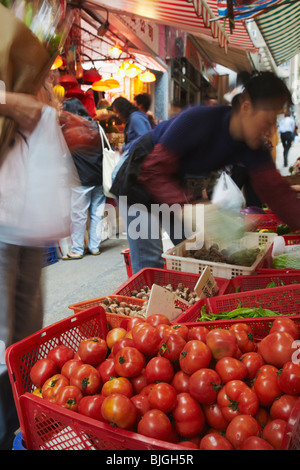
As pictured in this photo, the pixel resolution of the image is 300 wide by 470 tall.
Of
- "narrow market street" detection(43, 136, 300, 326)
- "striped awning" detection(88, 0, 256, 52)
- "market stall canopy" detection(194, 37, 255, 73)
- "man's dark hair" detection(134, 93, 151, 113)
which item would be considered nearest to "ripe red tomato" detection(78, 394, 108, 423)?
"narrow market street" detection(43, 136, 300, 326)

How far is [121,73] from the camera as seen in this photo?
7797 millimetres

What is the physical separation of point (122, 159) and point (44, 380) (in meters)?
1.87

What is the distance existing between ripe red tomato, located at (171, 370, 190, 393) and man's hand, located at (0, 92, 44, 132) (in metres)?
1.12

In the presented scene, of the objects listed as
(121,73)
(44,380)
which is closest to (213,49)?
(121,73)

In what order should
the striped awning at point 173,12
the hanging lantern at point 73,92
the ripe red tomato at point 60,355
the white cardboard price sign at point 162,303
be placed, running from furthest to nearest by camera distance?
the hanging lantern at point 73,92
the striped awning at point 173,12
the white cardboard price sign at point 162,303
the ripe red tomato at point 60,355

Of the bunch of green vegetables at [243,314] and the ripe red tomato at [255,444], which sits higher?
the bunch of green vegetables at [243,314]

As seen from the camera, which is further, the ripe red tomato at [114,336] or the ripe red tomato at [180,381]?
the ripe red tomato at [114,336]

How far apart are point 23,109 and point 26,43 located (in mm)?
231

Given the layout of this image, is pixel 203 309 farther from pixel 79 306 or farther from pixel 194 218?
pixel 194 218

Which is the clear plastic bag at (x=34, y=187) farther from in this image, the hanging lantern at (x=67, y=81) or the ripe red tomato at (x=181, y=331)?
the hanging lantern at (x=67, y=81)

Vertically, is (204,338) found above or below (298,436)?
above

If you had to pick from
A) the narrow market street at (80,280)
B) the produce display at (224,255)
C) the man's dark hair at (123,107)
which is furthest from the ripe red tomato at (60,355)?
the man's dark hair at (123,107)

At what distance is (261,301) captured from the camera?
213cm

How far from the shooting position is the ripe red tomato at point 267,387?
1.26 m
